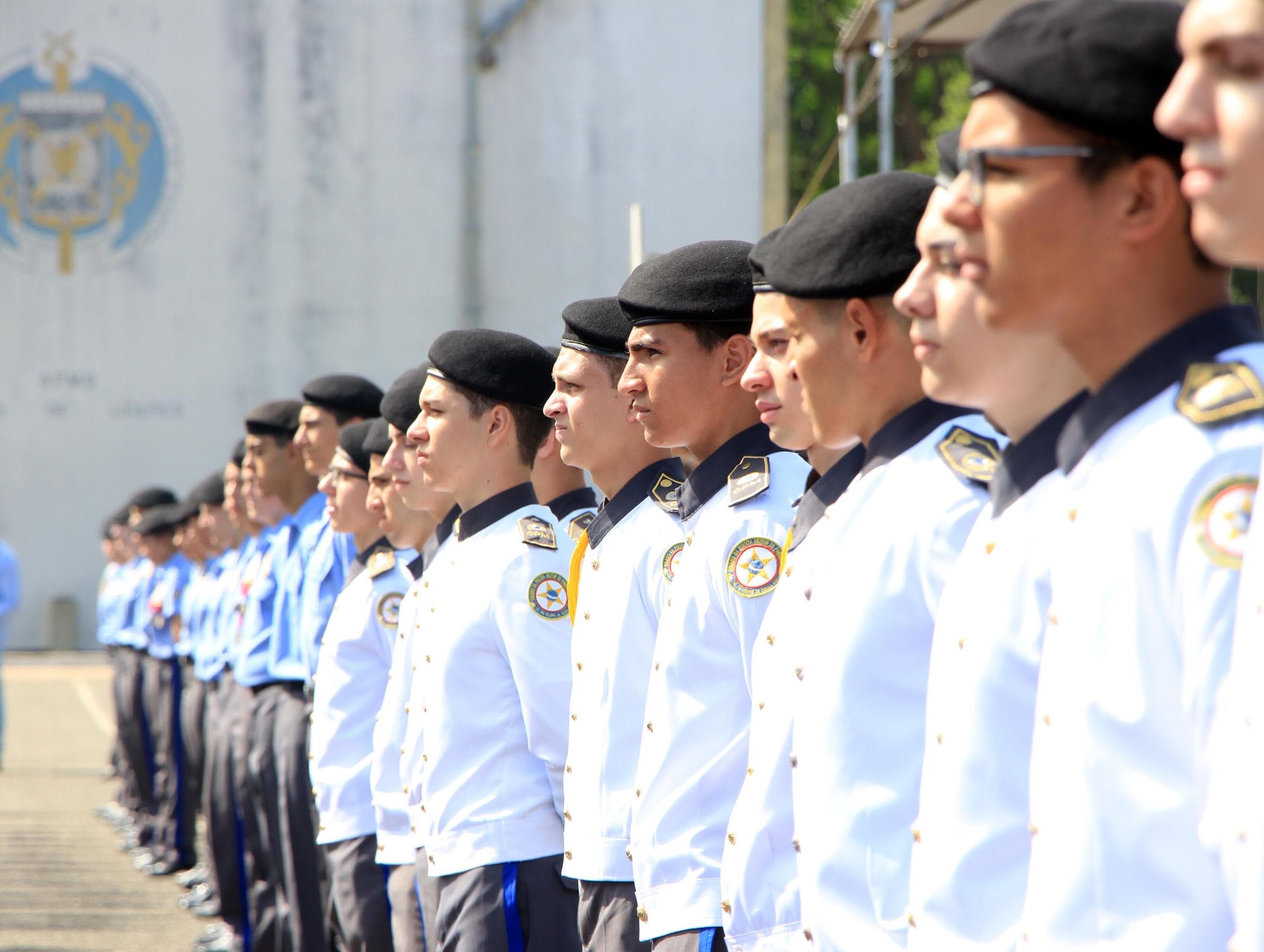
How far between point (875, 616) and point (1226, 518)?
0.74m

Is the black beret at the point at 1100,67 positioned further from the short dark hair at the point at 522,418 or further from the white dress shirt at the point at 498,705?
the short dark hair at the point at 522,418

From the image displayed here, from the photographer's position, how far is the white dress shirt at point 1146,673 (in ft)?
4.73

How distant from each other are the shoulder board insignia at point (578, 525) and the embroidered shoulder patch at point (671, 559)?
1.03m

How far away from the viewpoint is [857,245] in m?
2.46

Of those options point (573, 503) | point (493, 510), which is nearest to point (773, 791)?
point (493, 510)

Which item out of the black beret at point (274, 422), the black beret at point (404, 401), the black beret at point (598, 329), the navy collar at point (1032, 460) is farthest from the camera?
the black beret at point (274, 422)

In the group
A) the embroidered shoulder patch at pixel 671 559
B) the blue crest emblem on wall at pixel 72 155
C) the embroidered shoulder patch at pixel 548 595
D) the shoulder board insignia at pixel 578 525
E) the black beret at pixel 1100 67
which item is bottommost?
the embroidered shoulder patch at pixel 548 595

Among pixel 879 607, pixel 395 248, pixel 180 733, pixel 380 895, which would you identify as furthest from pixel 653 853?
pixel 395 248

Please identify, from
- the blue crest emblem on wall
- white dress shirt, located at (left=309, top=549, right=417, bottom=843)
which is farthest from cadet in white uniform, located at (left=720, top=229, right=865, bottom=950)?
the blue crest emblem on wall

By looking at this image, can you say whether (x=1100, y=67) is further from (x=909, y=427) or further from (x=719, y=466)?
(x=719, y=466)

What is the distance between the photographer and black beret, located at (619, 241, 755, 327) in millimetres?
3207

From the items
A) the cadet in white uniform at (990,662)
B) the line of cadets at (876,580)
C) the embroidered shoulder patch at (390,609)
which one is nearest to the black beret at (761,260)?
the line of cadets at (876,580)

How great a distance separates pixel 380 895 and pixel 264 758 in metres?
1.63

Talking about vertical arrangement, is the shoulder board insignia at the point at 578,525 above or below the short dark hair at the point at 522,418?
below
